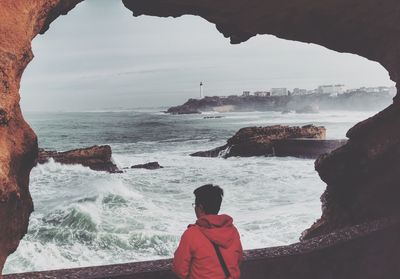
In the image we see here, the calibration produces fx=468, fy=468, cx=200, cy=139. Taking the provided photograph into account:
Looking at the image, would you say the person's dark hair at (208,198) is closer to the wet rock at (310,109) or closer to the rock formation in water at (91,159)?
the rock formation in water at (91,159)

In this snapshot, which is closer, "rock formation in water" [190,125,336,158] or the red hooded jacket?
the red hooded jacket

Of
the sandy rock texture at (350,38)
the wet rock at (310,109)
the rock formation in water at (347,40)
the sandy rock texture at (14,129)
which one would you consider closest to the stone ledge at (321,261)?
the rock formation in water at (347,40)

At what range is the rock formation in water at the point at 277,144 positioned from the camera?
27.0 m

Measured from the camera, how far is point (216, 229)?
2.77 metres

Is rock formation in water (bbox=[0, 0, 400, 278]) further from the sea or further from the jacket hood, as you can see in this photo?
the jacket hood

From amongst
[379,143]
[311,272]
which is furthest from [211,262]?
[379,143]

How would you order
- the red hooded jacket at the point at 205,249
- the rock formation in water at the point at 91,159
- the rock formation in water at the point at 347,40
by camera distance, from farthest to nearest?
the rock formation in water at the point at 91,159 < the rock formation in water at the point at 347,40 < the red hooded jacket at the point at 205,249

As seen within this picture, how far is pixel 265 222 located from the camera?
39.2 ft

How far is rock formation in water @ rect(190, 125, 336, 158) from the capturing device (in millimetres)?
27047

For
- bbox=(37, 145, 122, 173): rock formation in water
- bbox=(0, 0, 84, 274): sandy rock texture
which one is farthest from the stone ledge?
bbox=(37, 145, 122, 173): rock formation in water

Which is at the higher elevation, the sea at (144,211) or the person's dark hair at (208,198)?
the person's dark hair at (208,198)

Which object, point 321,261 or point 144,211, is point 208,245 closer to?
point 321,261

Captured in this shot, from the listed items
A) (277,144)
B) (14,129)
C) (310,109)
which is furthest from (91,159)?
(310,109)

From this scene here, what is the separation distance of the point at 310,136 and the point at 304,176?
470 inches
